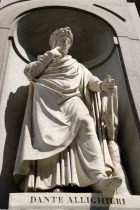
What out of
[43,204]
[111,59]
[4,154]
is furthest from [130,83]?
[43,204]

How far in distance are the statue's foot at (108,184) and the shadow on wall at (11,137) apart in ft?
4.77

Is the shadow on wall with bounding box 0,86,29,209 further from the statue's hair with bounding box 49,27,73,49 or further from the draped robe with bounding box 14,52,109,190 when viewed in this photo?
the statue's hair with bounding box 49,27,73,49

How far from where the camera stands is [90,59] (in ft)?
30.5

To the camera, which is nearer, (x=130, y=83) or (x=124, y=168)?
(x=124, y=168)

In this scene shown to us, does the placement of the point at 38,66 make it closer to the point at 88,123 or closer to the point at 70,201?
the point at 88,123

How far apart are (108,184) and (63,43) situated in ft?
12.0

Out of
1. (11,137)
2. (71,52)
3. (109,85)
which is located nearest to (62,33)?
(109,85)

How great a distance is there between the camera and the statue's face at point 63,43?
724cm

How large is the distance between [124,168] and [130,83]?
172 centimetres

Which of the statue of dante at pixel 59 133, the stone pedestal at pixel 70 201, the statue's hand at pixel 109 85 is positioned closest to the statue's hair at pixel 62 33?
the statue of dante at pixel 59 133

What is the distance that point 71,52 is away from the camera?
9539 millimetres

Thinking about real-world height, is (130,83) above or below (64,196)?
above

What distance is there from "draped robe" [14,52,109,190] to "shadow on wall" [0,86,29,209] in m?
0.23

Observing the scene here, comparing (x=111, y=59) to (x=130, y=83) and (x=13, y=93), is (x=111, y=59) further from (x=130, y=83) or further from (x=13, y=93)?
(x=13, y=93)
